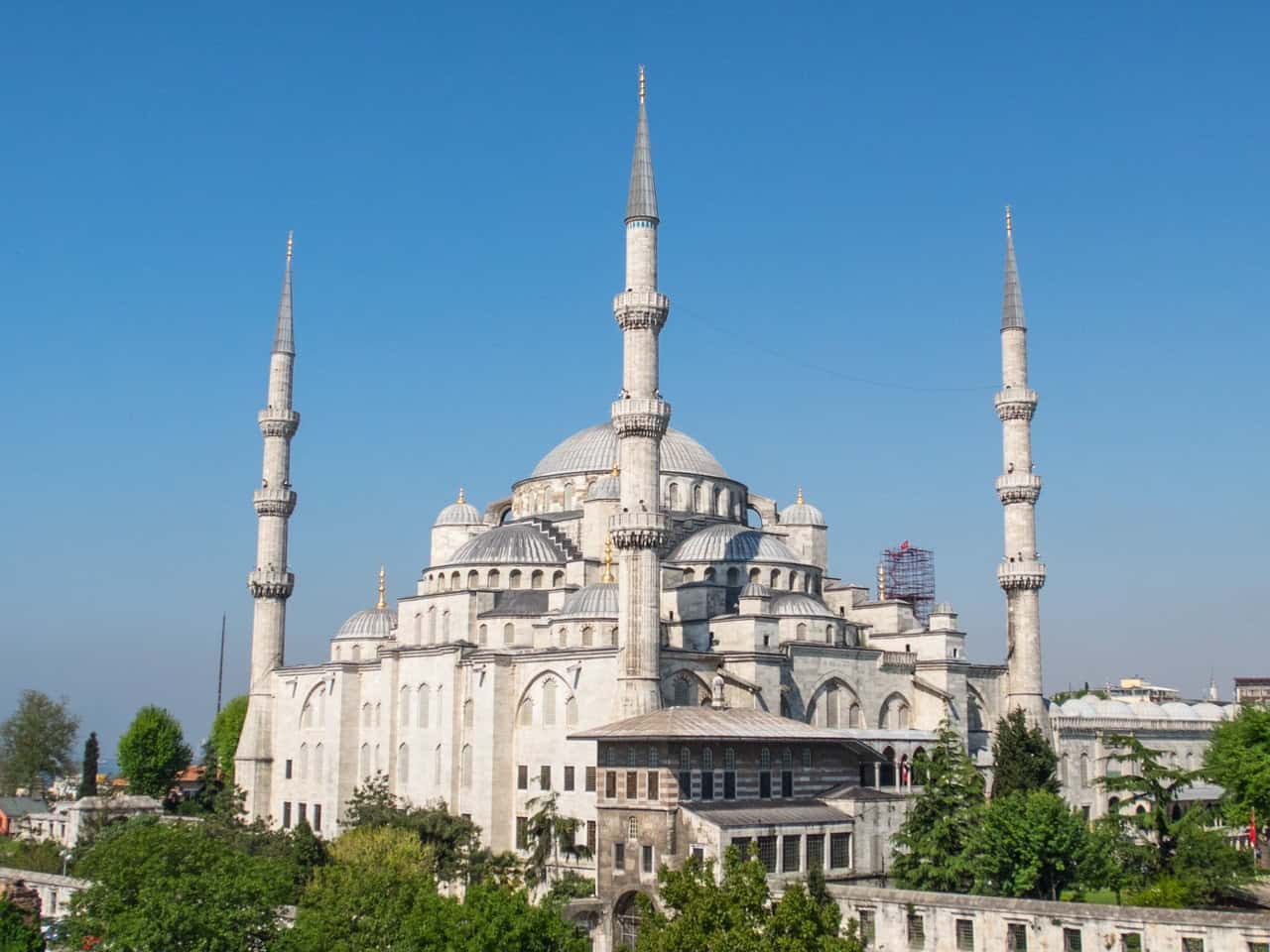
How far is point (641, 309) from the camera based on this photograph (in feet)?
110

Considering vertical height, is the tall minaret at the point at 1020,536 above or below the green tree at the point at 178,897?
above

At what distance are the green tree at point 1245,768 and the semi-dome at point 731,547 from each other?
11679 mm

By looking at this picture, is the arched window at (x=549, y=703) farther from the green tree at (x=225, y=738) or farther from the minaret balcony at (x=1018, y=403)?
the green tree at (x=225, y=738)

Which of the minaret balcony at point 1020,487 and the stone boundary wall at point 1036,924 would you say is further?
the minaret balcony at point 1020,487

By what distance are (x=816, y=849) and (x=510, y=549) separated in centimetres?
1401

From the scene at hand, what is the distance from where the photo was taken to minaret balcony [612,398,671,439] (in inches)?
1294

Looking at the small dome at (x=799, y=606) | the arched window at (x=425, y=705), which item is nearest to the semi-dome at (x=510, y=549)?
the arched window at (x=425, y=705)

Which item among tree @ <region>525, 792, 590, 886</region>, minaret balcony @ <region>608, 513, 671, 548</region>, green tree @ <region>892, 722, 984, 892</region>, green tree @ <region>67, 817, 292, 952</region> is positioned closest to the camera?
green tree @ <region>67, 817, 292, 952</region>

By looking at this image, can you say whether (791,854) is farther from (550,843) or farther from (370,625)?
(370,625)

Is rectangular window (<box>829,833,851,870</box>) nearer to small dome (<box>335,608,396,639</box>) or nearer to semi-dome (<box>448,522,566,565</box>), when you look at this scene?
semi-dome (<box>448,522,566,565</box>)

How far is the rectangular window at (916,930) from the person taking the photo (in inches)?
972

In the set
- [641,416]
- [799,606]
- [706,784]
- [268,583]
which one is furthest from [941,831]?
[268,583]

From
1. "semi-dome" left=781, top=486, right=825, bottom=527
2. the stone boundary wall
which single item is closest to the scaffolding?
"semi-dome" left=781, top=486, right=825, bottom=527

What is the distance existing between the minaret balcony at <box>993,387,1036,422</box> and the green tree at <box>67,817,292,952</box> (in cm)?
2322
